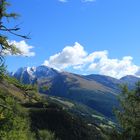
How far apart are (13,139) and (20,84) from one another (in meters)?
57.7

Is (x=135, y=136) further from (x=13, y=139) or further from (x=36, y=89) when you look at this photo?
(x=13, y=139)

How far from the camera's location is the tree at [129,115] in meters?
40.1

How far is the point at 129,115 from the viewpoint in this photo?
43.8 m

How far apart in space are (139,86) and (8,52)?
2777 cm

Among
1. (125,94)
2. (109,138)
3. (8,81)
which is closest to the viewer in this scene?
(8,81)

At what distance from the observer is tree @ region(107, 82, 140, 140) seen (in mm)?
40094

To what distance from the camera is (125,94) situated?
152 feet

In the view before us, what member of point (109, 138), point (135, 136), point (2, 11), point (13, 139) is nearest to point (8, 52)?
point (2, 11)

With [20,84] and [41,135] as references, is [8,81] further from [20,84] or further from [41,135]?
[41,135]

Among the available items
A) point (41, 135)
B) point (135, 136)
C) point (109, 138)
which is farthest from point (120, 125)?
point (41, 135)

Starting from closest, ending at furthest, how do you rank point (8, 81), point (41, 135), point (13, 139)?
point (8, 81) < point (13, 139) < point (41, 135)

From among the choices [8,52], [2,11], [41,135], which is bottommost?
[41,135]

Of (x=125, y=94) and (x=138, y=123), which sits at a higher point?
(x=125, y=94)

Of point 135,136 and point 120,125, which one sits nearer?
point 135,136
